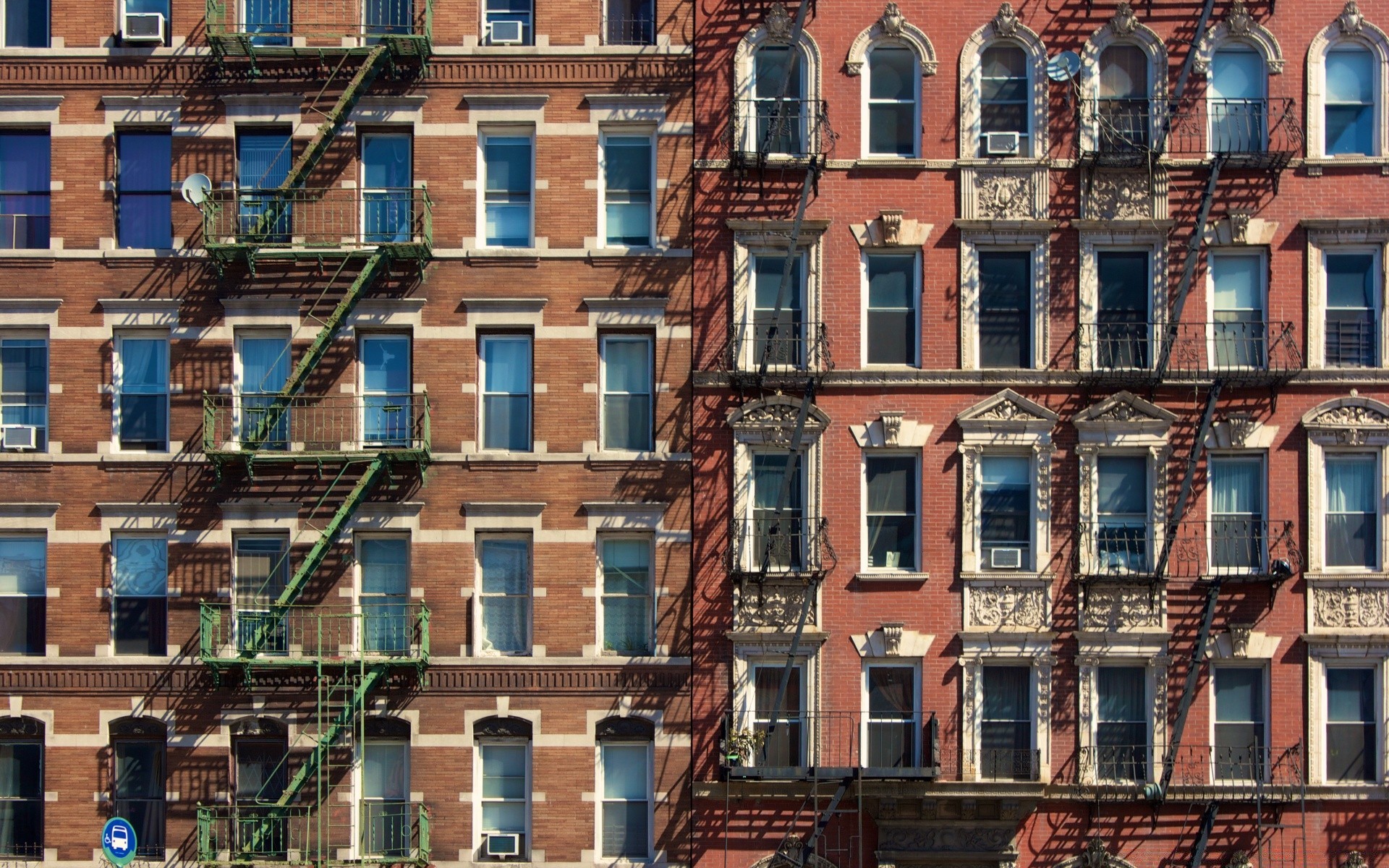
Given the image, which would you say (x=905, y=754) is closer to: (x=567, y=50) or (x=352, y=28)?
(x=567, y=50)

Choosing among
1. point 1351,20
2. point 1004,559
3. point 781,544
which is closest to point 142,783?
point 781,544

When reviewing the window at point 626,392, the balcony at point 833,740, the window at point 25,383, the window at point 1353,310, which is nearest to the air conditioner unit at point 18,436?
the window at point 25,383

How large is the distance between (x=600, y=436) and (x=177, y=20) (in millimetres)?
9867

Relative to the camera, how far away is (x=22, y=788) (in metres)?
25.4

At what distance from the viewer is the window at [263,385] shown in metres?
25.3

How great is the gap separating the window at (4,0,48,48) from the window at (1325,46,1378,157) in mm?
21238

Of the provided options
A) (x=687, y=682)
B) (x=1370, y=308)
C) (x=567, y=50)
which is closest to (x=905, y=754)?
(x=687, y=682)

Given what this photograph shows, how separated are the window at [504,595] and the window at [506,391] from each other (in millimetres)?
1625

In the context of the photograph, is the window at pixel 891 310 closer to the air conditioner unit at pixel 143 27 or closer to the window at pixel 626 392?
the window at pixel 626 392

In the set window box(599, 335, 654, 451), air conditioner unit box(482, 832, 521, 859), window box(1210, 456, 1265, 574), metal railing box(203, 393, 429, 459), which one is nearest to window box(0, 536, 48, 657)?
metal railing box(203, 393, 429, 459)

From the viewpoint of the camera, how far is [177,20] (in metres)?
26.3

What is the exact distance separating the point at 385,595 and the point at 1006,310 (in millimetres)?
10967

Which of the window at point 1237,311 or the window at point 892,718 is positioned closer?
the window at point 892,718

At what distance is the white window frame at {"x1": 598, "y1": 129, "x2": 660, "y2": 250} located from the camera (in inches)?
1020
